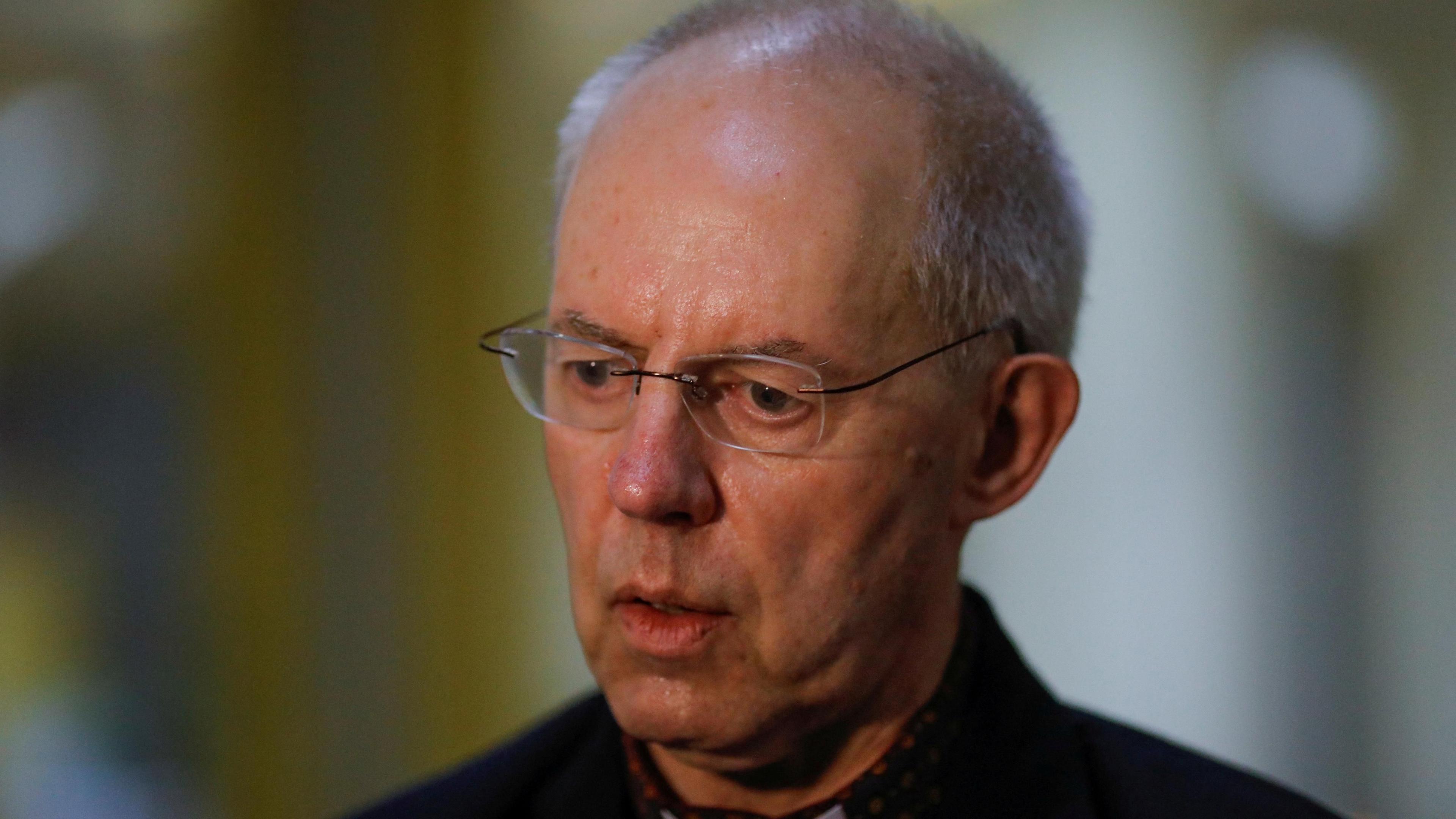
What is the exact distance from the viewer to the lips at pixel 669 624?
1436mm

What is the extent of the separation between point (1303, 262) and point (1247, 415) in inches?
15.5

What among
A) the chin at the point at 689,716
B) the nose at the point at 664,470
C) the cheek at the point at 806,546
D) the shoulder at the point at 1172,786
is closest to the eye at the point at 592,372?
the nose at the point at 664,470

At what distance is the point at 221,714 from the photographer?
137 inches

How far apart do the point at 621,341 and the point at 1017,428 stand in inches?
21.2

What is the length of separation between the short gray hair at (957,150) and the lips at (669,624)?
442 millimetres

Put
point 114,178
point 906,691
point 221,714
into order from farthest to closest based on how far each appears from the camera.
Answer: point 221,714
point 114,178
point 906,691

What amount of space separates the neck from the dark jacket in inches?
3.7

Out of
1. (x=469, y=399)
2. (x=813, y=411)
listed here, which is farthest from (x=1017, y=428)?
(x=469, y=399)

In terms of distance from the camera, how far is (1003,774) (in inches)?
62.6

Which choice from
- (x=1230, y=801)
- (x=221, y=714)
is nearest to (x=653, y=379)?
(x=1230, y=801)

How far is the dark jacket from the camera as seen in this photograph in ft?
5.24

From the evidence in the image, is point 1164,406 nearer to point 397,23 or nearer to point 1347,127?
point 1347,127

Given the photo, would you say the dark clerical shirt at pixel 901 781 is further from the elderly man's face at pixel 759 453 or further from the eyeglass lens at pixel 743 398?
the eyeglass lens at pixel 743 398

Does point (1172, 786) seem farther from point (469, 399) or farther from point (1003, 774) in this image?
point (469, 399)
